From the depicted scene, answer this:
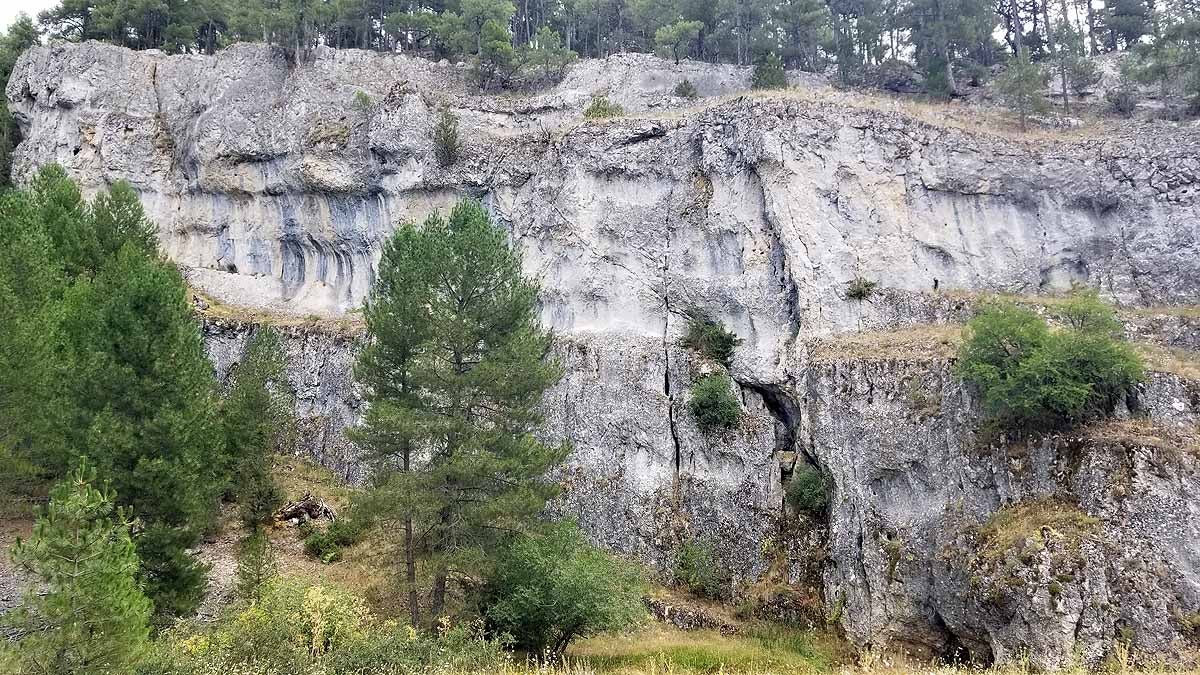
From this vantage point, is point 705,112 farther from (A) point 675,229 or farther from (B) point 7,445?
(B) point 7,445

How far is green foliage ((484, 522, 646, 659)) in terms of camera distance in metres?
14.2

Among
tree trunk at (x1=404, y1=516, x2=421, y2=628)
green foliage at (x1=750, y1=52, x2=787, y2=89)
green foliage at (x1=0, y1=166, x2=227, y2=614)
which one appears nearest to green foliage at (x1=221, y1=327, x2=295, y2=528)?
green foliage at (x1=0, y1=166, x2=227, y2=614)

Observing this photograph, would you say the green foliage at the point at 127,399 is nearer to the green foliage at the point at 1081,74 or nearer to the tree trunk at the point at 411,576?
the tree trunk at the point at 411,576

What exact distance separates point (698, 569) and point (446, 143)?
2079cm

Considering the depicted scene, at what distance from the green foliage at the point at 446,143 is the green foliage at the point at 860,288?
57.9 feet

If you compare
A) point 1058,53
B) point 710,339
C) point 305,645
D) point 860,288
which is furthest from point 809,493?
point 1058,53

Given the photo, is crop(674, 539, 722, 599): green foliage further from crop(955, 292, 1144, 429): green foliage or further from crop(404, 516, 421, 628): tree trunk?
crop(955, 292, 1144, 429): green foliage

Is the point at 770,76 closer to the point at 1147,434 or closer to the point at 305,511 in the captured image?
the point at 1147,434

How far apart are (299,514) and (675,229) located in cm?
1635

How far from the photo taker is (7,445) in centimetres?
1459

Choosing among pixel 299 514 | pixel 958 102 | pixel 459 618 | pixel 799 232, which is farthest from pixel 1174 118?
pixel 299 514

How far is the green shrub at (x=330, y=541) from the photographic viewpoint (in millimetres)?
19562

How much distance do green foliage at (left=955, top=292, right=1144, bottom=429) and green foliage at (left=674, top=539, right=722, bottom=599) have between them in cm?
875

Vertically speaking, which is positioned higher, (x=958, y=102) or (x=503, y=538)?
(x=958, y=102)
